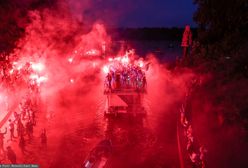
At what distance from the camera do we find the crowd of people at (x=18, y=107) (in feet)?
39.4

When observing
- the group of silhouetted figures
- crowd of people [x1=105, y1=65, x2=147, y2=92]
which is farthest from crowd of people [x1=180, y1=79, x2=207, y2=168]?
the group of silhouetted figures

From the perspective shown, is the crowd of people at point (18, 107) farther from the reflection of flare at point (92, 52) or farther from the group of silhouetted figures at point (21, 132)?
the reflection of flare at point (92, 52)

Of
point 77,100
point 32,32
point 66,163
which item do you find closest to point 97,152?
point 66,163

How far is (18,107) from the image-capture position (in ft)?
A: 52.1

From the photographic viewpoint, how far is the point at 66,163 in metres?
10.9

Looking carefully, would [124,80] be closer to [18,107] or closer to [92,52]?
[18,107]

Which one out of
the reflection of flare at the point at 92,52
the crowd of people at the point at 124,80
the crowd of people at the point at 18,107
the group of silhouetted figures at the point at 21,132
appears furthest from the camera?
the reflection of flare at the point at 92,52

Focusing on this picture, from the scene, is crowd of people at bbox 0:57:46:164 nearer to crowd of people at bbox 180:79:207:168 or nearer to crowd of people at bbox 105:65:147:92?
crowd of people at bbox 105:65:147:92

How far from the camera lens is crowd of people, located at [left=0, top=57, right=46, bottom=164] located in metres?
12.0

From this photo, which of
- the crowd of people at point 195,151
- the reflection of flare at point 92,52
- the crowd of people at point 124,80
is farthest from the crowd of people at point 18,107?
the reflection of flare at point 92,52

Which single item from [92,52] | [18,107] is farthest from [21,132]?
[92,52]

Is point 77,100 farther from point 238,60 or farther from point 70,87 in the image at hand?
point 238,60

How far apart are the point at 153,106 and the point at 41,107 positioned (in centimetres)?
614

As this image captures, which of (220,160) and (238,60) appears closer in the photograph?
(220,160)
